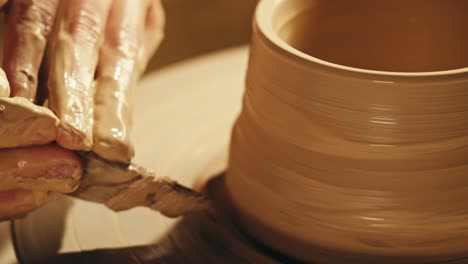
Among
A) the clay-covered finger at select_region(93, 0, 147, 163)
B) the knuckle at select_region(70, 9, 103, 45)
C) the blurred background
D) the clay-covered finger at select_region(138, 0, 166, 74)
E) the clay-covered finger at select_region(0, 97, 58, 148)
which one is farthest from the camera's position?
the blurred background

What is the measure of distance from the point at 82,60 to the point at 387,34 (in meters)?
0.59

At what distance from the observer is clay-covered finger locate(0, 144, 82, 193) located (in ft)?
3.16

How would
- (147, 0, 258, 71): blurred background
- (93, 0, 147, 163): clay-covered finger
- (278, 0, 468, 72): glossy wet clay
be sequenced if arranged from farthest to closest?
(147, 0, 258, 71): blurred background
(278, 0, 468, 72): glossy wet clay
(93, 0, 147, 163): clay-covered finger

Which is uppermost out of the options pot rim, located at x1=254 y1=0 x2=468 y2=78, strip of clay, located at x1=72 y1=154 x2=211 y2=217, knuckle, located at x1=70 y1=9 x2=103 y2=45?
pot rim, located at x1=254 y1=0 x2=468 y2=78

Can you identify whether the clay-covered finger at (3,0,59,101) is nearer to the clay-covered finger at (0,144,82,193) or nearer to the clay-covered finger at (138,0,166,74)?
the clay-covered finger at (0,144,82,193)

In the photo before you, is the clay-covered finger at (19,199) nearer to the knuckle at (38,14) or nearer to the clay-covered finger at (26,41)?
the clay-covered finger at (26,41)

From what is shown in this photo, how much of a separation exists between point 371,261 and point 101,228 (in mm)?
453

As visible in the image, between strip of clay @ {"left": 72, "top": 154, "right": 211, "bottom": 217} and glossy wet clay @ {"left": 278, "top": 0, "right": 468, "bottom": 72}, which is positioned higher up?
A: glossy wet clay @ {"left": 278, "top": 0, "right": 468, "bottom": 72}

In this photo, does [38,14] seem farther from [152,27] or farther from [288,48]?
[288,48]

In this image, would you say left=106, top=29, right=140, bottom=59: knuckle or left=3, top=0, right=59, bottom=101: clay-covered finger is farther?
left=106, top=29, right=140, bottom=59: knuckle

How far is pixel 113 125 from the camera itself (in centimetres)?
101

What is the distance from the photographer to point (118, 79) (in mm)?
1112

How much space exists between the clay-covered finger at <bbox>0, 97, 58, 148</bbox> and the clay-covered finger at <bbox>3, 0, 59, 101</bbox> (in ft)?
0.49

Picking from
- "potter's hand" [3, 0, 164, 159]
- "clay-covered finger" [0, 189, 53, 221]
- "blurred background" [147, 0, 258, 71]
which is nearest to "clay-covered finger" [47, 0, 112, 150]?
"potter's hand" [3, 0, 164, 159]
